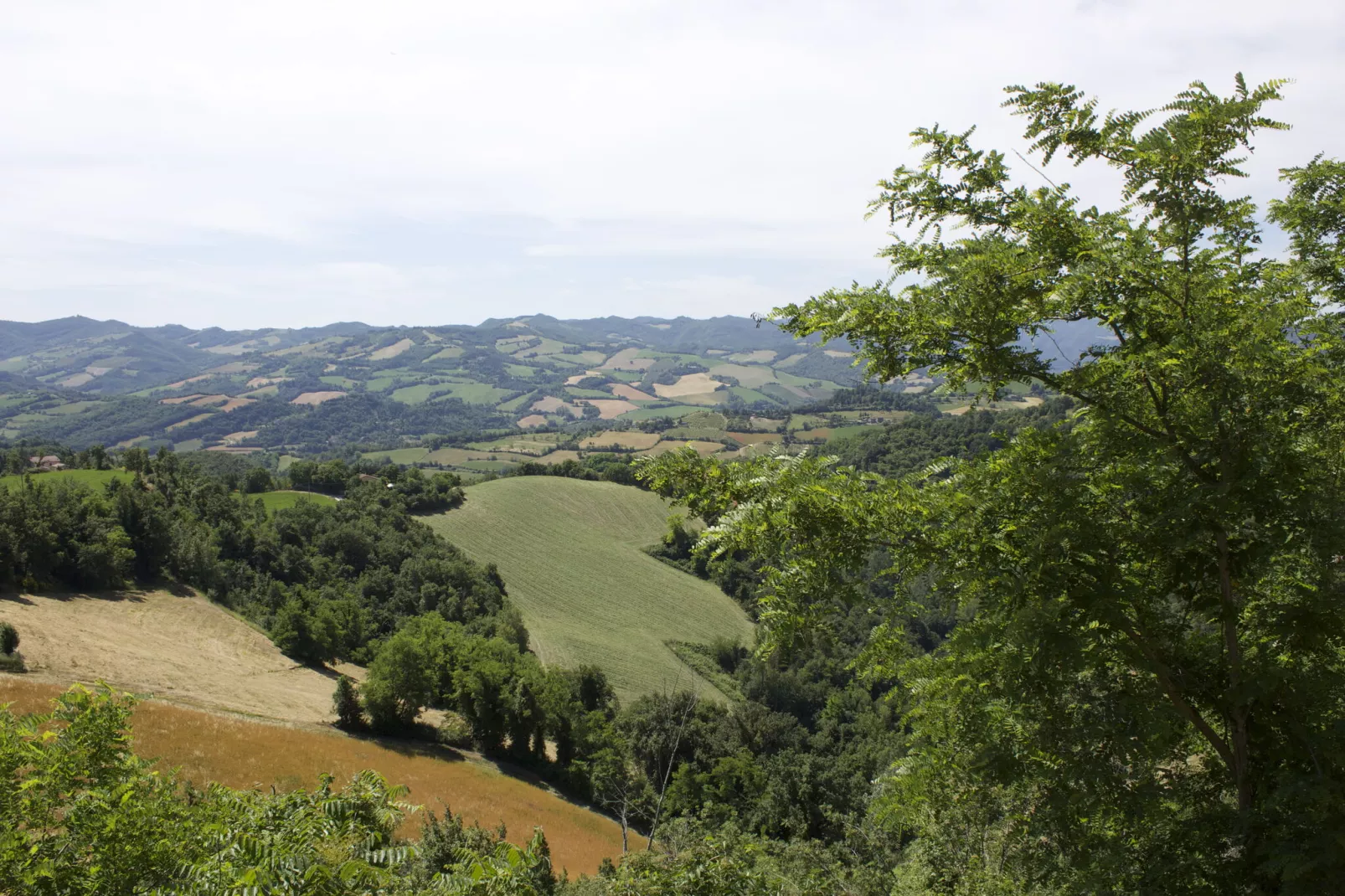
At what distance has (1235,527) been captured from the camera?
4145 mm

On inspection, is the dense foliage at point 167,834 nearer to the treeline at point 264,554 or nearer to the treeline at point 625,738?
the treeline at point 625,738

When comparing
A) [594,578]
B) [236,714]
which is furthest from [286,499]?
[236,714]

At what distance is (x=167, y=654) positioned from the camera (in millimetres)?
44625

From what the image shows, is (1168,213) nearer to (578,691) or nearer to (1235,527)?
(1235,527)

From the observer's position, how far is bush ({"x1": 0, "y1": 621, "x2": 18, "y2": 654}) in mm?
35844

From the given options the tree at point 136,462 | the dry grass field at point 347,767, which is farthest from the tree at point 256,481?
the dry grass field at point 347,767

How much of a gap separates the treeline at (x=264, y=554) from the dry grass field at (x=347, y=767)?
21.1 metres

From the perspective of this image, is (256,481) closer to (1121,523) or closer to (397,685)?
(397,685)

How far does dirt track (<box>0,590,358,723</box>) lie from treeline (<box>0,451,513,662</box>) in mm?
3055

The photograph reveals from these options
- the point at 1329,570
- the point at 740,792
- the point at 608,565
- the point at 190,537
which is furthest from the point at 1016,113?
the point at 608,565

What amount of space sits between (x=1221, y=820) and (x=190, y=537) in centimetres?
7656

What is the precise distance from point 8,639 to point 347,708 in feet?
55.3

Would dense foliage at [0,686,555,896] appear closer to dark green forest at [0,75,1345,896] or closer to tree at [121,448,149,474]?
dark green forest at [0,75,1345,896]

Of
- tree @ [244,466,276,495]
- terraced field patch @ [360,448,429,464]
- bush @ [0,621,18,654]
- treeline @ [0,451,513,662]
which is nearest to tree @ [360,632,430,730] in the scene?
treeline @ [0,451,513,662]
